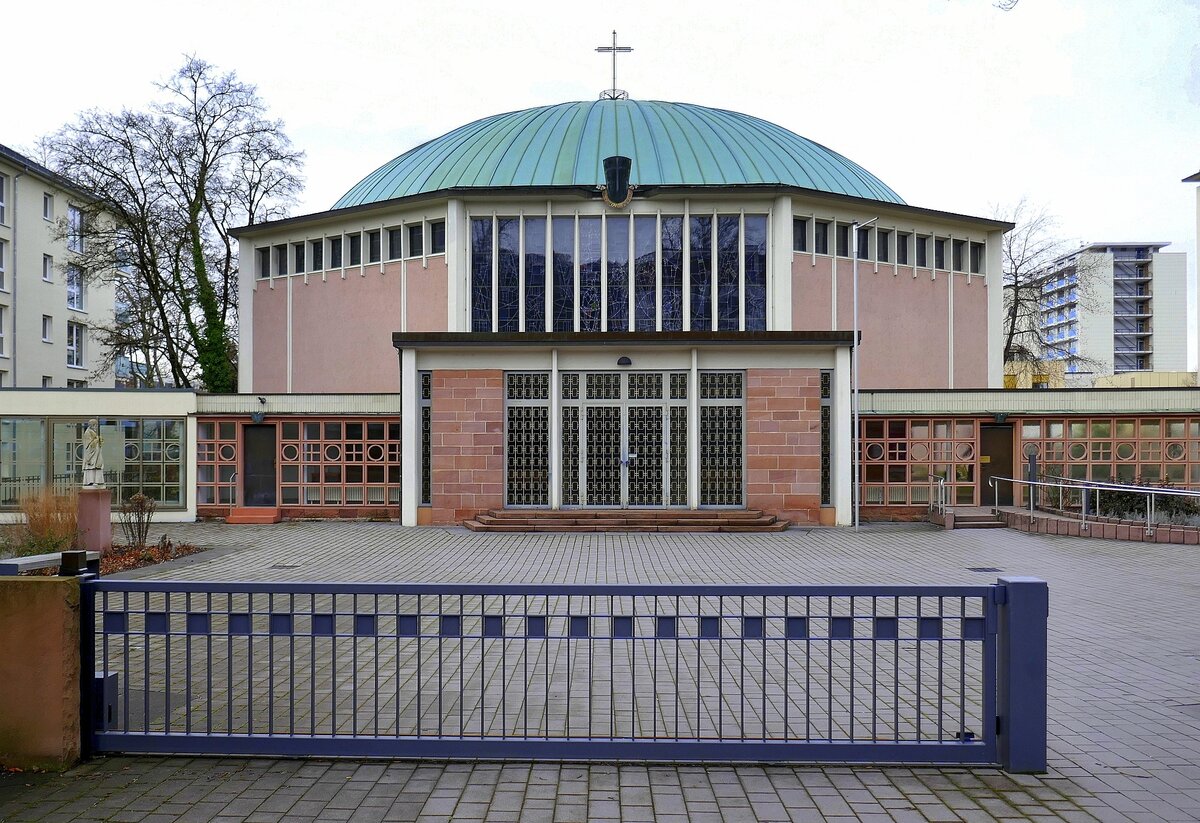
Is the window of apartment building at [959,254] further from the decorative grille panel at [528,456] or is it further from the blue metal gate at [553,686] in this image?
the blue metal gate at [553,686]

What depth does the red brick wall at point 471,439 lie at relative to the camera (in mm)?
19453

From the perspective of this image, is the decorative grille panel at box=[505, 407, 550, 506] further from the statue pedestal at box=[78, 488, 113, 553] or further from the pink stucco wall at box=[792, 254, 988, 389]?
the pink stucco wall at box=[792, 254, 988, 389]

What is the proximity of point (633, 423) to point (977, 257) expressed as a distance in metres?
16.3

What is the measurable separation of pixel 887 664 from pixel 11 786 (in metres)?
6.52

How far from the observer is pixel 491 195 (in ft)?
81.4

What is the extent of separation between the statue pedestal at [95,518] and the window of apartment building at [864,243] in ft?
70.7

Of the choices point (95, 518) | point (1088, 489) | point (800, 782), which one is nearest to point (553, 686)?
point (800, 782)

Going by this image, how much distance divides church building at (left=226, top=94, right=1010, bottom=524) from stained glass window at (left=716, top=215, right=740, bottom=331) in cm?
7

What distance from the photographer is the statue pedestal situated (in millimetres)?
14586

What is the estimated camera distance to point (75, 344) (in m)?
44.4

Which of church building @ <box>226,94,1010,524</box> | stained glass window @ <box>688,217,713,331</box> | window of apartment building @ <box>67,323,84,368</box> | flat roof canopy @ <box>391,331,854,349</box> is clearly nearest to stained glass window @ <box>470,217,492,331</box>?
church building @ <box>226,94,1010,524</box>

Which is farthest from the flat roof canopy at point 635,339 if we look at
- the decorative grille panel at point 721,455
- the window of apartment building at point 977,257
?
the window of apartment building at point 977,257

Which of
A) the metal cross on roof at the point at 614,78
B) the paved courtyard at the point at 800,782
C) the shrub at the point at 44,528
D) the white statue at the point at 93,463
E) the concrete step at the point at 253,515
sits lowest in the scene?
the concrete step at the point at 253,515

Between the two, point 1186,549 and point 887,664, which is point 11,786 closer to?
point 887,664
